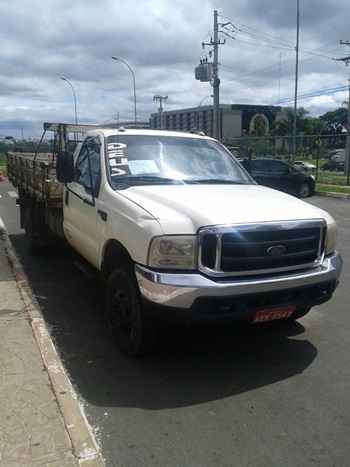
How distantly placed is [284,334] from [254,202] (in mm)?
1441

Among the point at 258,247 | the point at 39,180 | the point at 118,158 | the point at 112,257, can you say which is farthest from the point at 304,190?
the point at 258,247

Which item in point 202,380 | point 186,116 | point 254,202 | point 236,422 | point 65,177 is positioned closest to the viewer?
point 236,422

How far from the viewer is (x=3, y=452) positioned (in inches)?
110

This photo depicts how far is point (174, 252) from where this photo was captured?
3584 mm

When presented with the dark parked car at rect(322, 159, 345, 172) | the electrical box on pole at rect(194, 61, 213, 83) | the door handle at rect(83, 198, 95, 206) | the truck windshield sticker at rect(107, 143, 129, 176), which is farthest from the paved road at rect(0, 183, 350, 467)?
the dark parked car at rect(322, 159, 345, 172)

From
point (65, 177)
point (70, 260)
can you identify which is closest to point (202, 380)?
point (65, 177)

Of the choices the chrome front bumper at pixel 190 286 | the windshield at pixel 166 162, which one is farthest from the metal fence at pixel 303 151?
the chrome front bumper at pixel 190 286

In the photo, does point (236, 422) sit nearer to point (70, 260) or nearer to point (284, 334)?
point (284, 334)

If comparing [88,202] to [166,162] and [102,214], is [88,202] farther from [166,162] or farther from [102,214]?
[166,162]

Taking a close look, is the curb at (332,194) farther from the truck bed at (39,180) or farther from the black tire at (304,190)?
the truck bed at (39,180)

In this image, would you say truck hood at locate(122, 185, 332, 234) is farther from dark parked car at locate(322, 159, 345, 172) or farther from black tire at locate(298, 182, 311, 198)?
dark parked car at locate(322, 159, 345, 172)

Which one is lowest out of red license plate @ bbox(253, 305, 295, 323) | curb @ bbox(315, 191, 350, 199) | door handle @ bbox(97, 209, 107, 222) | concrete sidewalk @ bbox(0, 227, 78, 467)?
concrete sidewalk @ bbox(0, 227, 78, 467)

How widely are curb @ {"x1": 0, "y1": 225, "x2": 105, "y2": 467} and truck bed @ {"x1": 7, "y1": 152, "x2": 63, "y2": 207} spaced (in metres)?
1.78

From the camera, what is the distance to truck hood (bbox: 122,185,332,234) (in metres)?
3.63
